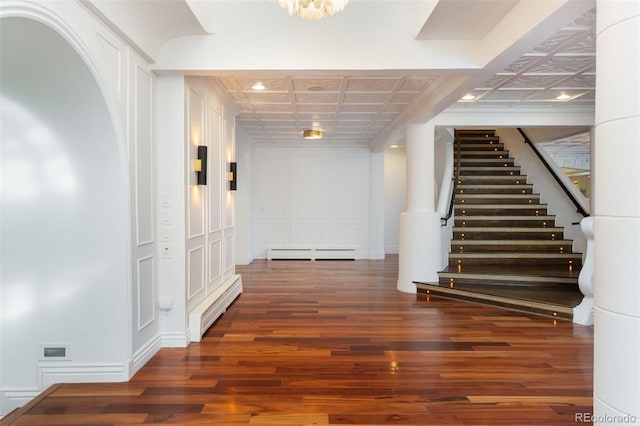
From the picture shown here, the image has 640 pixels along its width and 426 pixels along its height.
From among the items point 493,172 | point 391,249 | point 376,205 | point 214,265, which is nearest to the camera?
point 214,265

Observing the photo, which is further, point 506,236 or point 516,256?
point 506,236

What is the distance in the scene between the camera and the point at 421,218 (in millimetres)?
5816

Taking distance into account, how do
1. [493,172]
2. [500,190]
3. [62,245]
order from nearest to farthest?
[62,245] → [500,190] → [493,172]

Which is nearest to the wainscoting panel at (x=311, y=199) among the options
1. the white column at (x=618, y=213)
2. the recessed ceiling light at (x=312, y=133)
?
the recessed ceiling light at (x=312, y=133)

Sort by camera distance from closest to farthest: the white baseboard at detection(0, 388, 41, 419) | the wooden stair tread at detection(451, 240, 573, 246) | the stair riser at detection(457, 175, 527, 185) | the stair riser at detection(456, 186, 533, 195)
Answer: the white baseboard at detection(0, 388, 41, 419), the wooden stair tread at detection(451, 240, 573, 246), the stair riser at detection(456, 186, 533, 195), the stair riser at detection(457, 175, 527, 185)

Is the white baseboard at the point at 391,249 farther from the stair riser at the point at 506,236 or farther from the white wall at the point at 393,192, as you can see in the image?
the stair riser at the point at 506,236

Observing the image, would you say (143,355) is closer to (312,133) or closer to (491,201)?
(312,133)

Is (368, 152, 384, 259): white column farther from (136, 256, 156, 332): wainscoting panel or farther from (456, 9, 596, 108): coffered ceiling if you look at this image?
(136, 256, 156, 332): wainscoting panel

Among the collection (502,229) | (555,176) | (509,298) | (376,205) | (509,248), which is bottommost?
(509,298)

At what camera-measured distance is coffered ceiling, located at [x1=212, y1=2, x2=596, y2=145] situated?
3609 millimetres

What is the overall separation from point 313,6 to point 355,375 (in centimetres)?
267

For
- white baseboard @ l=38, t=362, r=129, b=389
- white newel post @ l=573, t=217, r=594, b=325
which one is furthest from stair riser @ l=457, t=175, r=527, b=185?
white baseboard @ l=38, t=362, r=129, b=389

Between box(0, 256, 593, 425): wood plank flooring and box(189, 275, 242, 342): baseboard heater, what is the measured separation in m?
0.12

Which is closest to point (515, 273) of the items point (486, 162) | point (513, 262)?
point (513, 262)
